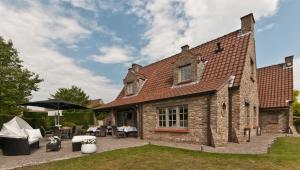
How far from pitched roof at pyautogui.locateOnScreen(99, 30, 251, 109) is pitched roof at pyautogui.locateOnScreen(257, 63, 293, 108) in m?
7.73

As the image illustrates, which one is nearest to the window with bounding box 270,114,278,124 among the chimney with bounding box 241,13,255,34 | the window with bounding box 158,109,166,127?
the chimney with bounding box 241,13,255,34

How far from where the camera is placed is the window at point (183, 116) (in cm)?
1270

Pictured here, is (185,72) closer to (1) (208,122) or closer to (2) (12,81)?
(1) (208,122)

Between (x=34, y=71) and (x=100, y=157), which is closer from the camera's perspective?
(x=100, y=157)

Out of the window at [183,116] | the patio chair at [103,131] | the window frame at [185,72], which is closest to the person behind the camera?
the window at [183,116]

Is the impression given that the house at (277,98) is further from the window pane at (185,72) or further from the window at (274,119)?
the window pane at (185,72)

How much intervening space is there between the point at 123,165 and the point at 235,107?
828 centimetres

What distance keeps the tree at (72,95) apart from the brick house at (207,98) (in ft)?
123

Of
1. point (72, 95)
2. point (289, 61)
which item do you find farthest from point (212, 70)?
point (72, 95)

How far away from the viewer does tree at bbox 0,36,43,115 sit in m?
23.5

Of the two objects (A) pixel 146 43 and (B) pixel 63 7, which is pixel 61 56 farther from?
(B) pixel 63 7

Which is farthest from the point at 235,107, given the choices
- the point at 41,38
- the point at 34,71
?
the point at 34,71

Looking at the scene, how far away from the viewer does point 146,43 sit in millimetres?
18594

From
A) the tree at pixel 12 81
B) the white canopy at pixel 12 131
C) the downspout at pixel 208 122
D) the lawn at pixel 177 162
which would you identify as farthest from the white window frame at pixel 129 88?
the tree at pixel 12 81
